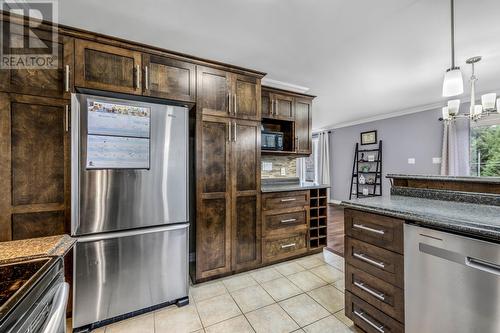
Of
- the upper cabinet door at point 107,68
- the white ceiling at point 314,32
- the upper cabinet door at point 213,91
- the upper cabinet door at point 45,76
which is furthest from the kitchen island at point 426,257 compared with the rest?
the upper cabinet door at point 45,76

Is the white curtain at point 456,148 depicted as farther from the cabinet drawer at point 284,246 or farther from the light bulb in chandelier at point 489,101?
the cabinet drawer at point 284,246

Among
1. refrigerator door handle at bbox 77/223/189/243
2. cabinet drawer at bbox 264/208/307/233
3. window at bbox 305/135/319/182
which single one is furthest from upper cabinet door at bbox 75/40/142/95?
window at bbox 305/135/319/182

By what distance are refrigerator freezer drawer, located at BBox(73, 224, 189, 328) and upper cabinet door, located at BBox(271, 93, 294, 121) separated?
6.34 ft

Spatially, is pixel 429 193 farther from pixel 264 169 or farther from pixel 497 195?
pixel 264 169

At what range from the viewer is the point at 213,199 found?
2.18m

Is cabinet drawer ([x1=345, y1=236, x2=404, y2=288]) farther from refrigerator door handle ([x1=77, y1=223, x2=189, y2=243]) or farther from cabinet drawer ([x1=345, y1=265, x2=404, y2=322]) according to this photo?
refrigerator door handle ([x1=77, y1=223, x2=189, y2=243])

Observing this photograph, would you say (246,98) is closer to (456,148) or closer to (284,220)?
(284,220)

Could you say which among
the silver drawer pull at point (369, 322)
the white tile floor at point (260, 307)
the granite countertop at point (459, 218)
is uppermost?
the granite countertop at point (459, 218)

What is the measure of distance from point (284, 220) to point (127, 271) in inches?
66.8

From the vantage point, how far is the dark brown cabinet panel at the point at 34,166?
59.2 inches

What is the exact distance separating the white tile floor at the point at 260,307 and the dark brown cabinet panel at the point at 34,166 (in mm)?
969

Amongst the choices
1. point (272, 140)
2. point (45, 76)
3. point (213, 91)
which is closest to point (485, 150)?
point (272, 140)

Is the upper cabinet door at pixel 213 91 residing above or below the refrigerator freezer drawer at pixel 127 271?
above

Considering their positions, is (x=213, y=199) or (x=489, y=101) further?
(x=489, y=101)
